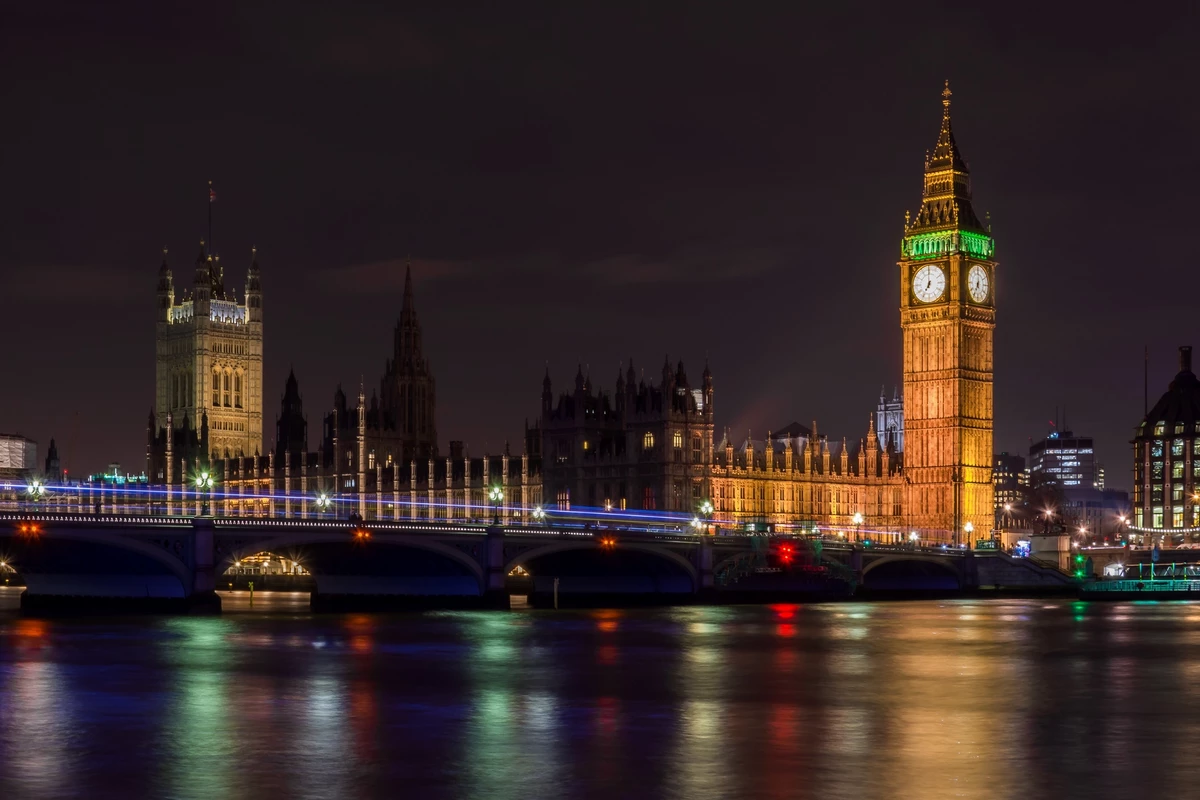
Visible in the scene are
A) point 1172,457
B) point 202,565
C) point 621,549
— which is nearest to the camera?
point 202,565

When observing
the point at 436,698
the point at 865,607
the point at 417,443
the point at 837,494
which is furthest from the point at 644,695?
the point at 417,443

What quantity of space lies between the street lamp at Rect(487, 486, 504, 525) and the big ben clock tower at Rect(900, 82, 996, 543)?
33.2m

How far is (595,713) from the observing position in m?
42.8

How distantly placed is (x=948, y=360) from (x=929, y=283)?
651 centimetres

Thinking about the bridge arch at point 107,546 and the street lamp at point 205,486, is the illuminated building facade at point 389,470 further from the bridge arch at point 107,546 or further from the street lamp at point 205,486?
the bridge arch at point 107,546

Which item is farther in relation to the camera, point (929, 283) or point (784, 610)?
point (929, 283)

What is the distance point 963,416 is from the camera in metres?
155

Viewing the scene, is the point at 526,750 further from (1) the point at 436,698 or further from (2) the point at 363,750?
(1) the point at 436,698

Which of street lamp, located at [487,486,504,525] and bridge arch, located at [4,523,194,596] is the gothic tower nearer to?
street lamp, located at [487,486,504,525]

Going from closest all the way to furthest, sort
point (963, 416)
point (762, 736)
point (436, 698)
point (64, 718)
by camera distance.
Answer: point (762, 736)
point (64, 718)
point (436, 698)
point (963, 416)

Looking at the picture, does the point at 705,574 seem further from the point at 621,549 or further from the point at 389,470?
the point at 389,470

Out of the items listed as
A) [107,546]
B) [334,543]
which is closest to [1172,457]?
[334,543]

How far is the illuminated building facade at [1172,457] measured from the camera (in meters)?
189

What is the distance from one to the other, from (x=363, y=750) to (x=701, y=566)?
266 feet
